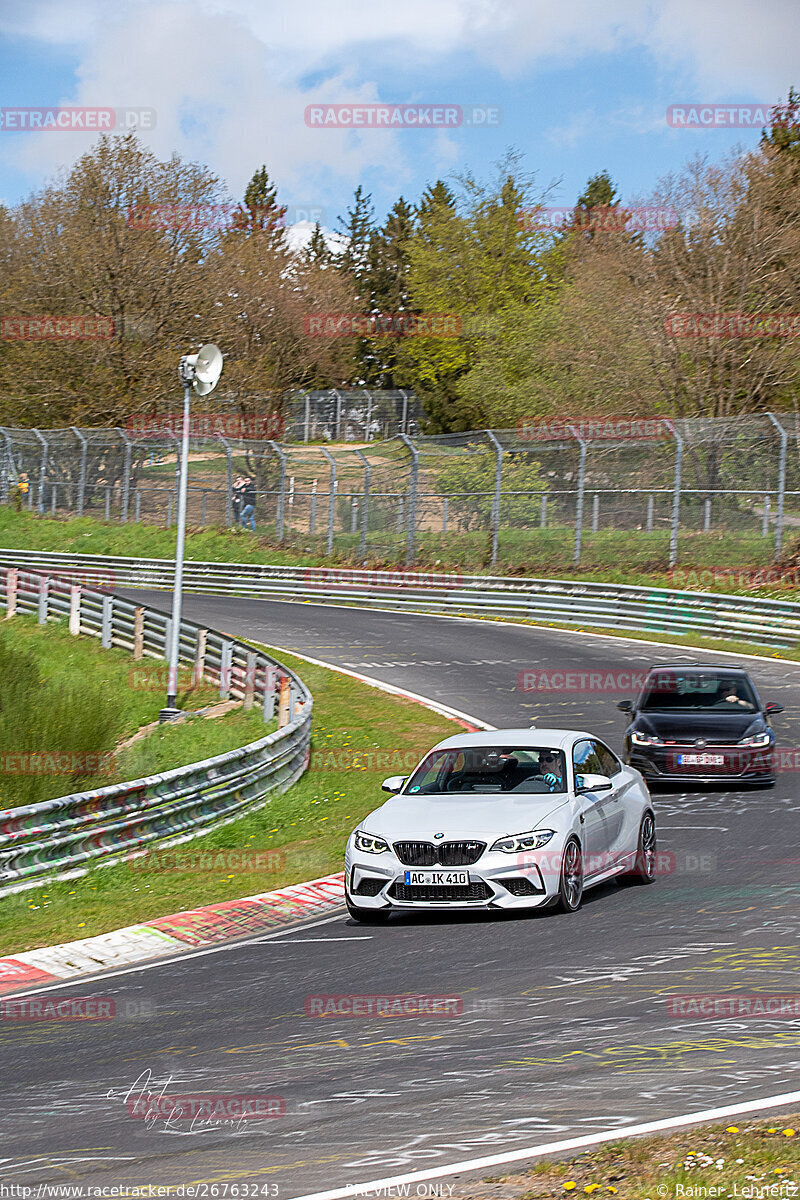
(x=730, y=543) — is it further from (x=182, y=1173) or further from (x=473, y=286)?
(x=473, y=286)

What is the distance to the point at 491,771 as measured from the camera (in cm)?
1140

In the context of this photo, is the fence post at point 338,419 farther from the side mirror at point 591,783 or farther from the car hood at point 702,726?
the side mirror at point 591,783

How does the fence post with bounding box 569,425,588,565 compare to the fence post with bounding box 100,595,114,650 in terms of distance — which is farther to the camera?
the fence post with bounding box 569,425,588,565

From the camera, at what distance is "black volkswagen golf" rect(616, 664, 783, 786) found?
635 inches

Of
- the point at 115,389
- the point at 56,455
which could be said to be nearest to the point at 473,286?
the point at 115,389

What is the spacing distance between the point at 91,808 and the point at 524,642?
18.6 meters

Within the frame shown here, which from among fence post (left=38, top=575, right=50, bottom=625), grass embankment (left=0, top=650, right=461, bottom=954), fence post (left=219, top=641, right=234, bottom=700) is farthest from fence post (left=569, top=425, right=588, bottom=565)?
fence post (left=219, top=641, right=234, bottom=700)

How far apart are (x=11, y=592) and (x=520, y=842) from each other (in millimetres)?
25535

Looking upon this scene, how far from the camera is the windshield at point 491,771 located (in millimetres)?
11109

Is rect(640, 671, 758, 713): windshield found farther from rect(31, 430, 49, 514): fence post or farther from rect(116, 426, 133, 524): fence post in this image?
rect(31, 430, 49, 514): fence post

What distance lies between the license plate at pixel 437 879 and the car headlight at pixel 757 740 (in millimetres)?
7023

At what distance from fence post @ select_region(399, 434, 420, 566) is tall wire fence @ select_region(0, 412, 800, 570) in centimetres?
6

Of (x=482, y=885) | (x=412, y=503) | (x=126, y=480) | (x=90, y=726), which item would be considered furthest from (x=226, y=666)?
(x=126, y=480)

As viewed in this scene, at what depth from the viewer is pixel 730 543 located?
33875 mm
